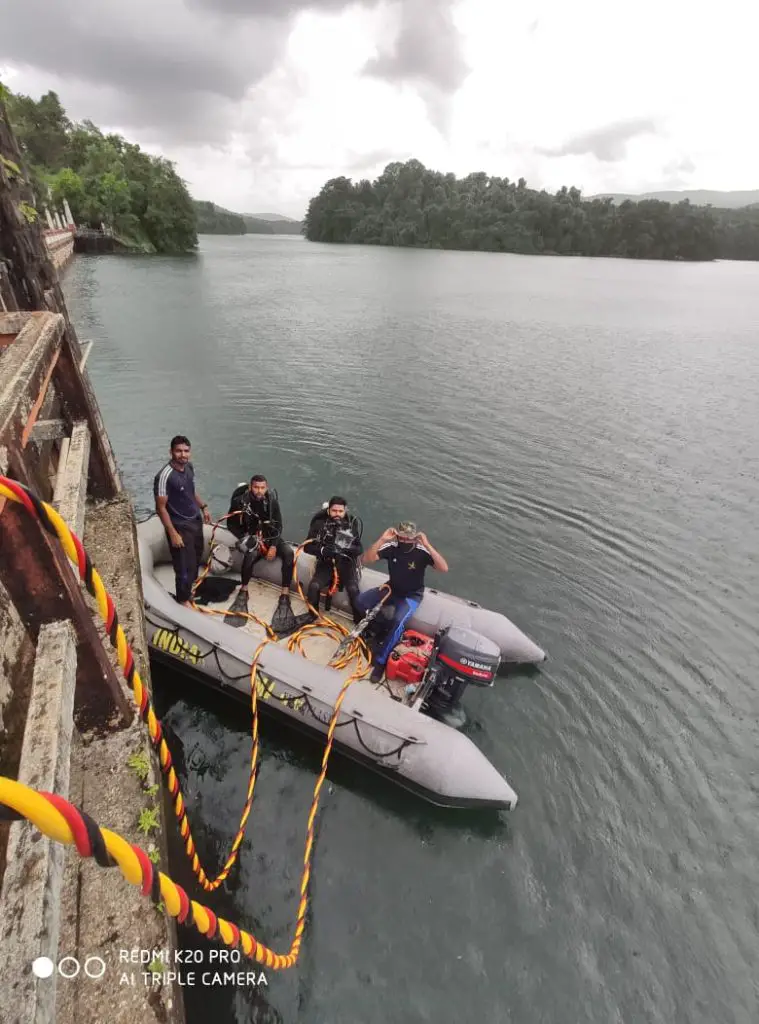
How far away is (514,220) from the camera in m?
91.6

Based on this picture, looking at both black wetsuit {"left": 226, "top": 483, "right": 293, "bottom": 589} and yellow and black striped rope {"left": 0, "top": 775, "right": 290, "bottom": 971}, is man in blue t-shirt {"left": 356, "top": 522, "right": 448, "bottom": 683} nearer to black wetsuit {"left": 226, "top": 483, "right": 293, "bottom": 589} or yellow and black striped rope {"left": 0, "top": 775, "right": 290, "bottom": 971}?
black wetsuit {"left": 226, "top": 483, "right": 293, "bottom": 589}

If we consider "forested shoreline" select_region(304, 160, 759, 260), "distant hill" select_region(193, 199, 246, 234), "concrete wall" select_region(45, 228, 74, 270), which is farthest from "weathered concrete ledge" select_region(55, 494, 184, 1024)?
"distant hill" select_region(193, 199, 246, 234)

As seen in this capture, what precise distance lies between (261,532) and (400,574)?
2.05 meters

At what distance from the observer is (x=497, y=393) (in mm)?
16734

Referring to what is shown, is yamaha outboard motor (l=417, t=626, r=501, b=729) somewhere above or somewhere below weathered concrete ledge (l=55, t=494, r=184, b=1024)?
below

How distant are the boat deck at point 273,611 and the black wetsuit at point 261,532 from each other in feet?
0.88

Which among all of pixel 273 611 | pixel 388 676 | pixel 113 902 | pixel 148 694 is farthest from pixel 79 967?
pixel 273 611

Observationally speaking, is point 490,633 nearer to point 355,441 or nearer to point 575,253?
point 355,441

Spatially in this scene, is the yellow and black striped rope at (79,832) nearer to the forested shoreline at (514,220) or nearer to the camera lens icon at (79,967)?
the camera lens icon at (79,967)

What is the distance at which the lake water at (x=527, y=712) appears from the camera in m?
4.02

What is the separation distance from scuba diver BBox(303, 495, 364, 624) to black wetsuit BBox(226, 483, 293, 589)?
1.18 ft

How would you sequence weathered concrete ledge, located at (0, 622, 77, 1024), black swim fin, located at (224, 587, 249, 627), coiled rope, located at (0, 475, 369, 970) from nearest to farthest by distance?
weathered concrete ledge, located at (0, 622, 77, 1024) < coiled rope, located at (0, 475, 369, 970) < black swim fin, located at (224, 587, 249, 627)

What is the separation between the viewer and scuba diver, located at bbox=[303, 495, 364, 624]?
20.8ft


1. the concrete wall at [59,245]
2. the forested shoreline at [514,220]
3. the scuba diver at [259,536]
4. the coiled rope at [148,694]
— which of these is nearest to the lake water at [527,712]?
the coiled rope at [148,694]
